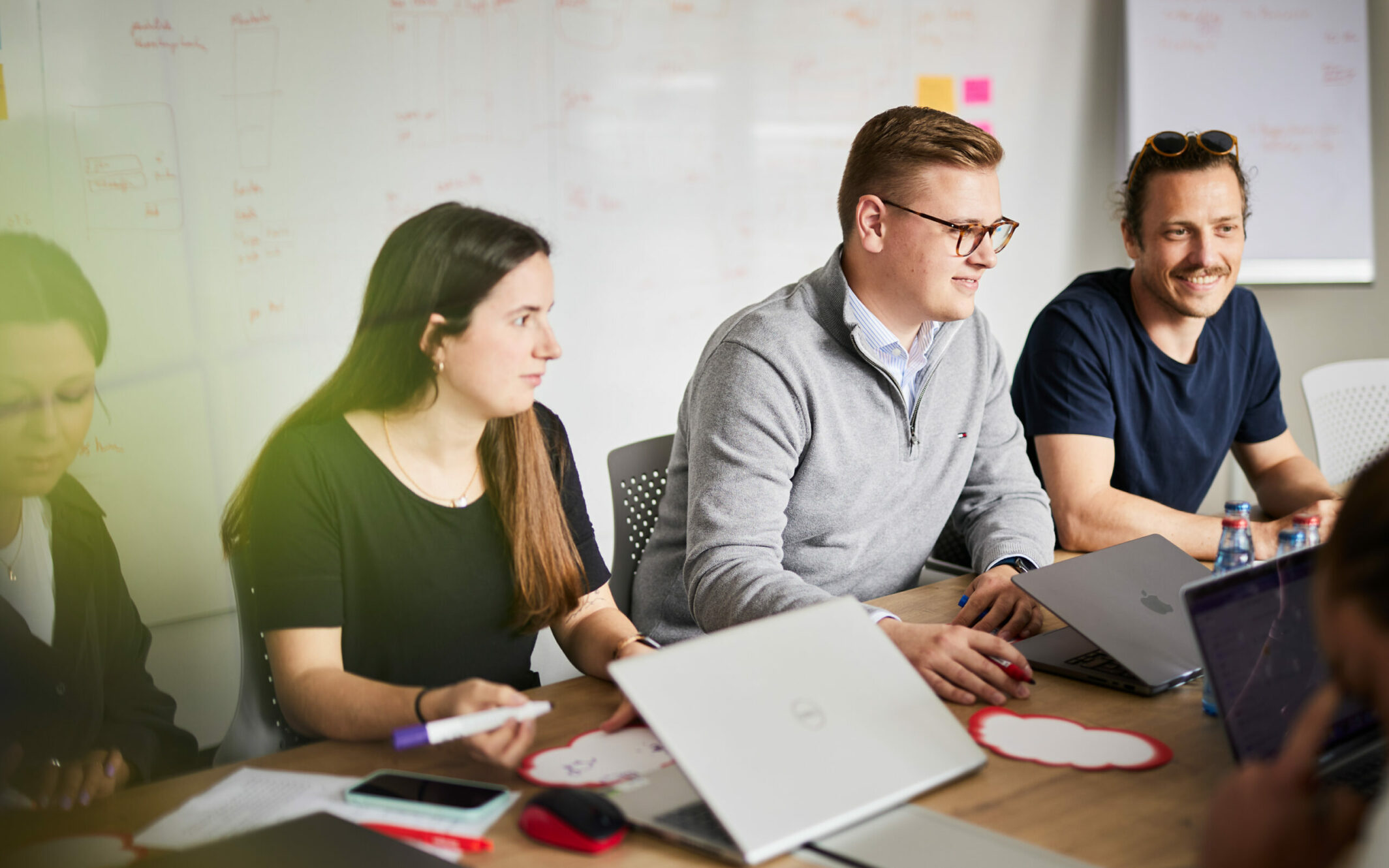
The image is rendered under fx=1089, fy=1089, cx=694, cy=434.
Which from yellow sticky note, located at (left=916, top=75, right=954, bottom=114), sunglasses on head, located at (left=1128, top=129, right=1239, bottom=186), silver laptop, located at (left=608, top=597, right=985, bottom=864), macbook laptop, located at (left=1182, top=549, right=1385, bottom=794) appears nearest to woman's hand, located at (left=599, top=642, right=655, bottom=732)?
silver laptop, located at (left=608, top=597, right=985, bottom=864)

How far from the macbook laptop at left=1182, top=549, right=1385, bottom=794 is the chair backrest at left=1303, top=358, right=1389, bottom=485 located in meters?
1.76

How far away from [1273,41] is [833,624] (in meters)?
3.04

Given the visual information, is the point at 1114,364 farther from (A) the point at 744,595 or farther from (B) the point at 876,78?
(B) the point at 876,78

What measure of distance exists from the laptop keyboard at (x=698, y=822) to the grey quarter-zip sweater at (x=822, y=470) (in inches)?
19.1

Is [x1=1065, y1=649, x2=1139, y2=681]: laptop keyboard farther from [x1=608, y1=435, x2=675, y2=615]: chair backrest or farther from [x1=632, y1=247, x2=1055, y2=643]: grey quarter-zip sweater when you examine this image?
[x1=608, y1=435, x2=675, y2=615]: chair backrest

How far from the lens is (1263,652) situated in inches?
33.0

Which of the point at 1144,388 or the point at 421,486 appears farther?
the point at 1144,388

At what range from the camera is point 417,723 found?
2.94 ft

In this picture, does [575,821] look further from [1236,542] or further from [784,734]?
[1236,542]

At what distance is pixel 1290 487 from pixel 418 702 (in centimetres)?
160

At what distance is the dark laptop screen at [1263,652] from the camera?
81cm

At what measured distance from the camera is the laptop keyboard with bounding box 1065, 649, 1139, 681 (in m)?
1.04

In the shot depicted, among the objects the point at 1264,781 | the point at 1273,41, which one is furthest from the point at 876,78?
the point at 1264,781

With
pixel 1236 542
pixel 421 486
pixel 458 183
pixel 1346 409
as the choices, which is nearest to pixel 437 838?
pixel 421 486
